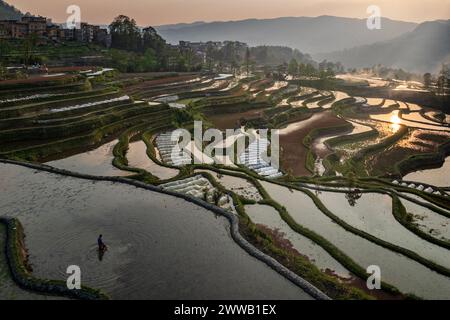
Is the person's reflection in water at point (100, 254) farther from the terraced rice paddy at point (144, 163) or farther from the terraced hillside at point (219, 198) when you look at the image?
the terraced rice paddy at point (144, 163)

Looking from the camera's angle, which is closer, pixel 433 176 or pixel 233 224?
pixel 233 224

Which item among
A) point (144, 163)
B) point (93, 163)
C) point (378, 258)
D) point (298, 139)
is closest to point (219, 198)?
point (378, 258)

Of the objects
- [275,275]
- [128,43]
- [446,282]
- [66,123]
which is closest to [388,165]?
[446,282]

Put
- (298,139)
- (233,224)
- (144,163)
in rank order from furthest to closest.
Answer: (298,139)
(144,163)
(233,224)

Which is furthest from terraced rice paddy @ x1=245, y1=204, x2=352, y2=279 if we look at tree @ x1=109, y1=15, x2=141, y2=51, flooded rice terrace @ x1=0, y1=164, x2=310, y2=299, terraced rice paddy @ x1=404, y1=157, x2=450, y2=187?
tree @ x1=109, y1=15, x2=141, y2=51

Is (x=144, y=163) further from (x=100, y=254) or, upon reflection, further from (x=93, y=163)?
(x=100, y=254)

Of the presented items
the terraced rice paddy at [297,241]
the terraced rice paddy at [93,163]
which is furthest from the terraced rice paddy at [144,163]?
the terraced rice paddy at [297,241]

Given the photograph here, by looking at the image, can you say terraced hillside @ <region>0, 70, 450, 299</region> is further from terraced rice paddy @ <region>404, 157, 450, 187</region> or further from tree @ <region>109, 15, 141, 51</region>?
tree @ <region>109, 15, 141, 51</region>
